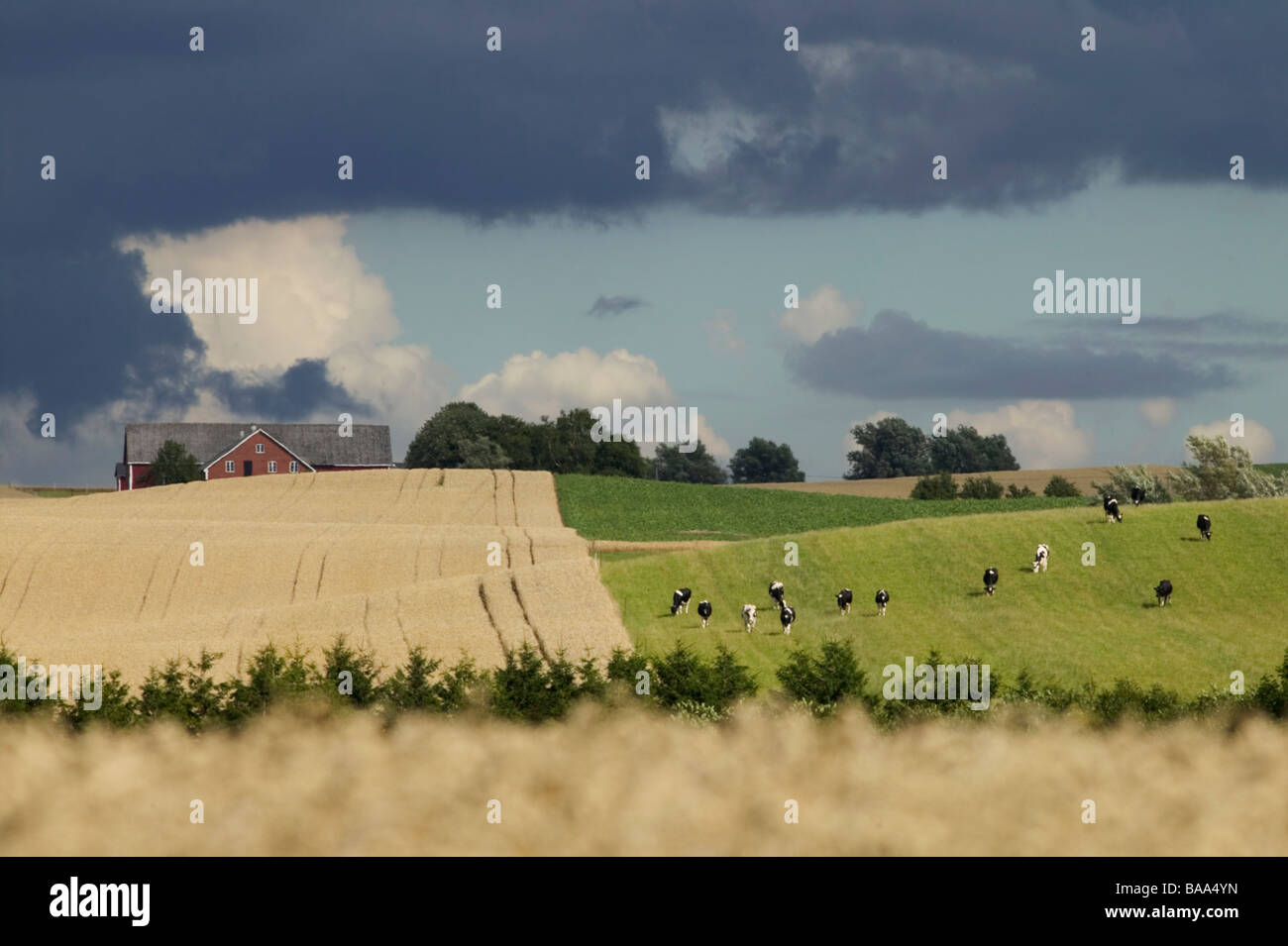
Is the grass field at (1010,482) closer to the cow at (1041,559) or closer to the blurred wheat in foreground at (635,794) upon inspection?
the cow at (1041,559)

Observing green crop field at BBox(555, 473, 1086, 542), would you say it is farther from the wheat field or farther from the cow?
the cow

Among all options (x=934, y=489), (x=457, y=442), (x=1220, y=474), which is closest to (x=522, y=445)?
(x=457, y=442)

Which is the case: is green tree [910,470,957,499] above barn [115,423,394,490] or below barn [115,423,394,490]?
below

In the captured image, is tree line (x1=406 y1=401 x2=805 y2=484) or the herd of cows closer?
the herd of cows

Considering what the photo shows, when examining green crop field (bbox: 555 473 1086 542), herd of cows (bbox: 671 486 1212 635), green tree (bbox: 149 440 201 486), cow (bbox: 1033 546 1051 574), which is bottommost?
herd of cows (bbox: 671 486 1212 635)

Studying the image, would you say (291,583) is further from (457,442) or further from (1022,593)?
(457,442)

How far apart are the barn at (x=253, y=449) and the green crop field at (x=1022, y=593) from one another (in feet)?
346

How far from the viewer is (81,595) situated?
2640 inches

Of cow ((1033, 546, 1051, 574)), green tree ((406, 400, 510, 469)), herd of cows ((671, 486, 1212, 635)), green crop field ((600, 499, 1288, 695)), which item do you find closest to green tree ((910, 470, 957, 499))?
green tree ((406, 400, 510, 469))

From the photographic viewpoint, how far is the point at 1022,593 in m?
60.3

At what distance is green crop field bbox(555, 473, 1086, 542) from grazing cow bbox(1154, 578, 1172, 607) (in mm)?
37623

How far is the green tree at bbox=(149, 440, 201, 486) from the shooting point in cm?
15525

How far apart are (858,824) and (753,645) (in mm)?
33809
